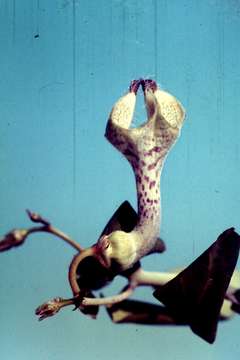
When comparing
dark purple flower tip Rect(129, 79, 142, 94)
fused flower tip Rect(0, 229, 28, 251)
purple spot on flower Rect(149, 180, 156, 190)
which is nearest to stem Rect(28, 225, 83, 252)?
fused flower tip Rect(0, 229, 28, 251)

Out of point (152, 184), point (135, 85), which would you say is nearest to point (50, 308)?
point (152, 184)

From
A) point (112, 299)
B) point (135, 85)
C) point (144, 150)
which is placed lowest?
point (112, 299)

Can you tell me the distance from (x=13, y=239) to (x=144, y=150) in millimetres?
262

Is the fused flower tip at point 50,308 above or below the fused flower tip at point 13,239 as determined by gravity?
below

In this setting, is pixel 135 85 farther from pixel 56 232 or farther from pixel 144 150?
pixel 56 232

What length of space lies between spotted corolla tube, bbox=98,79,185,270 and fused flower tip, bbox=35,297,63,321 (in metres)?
0.10

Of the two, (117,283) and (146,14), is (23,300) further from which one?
(146,14)

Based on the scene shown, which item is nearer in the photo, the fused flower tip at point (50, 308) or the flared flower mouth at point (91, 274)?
the fused flower tip at point (50, 308)

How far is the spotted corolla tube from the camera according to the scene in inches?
35.4

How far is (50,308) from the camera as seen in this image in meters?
0.87

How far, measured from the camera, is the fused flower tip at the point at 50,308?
865 millimetres

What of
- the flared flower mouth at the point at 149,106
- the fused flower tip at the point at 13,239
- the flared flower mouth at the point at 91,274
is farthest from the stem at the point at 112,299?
the flared flower mouth at the point at 149,106

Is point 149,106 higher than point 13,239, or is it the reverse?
point 149,106

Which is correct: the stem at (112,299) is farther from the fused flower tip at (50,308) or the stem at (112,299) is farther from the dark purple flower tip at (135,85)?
the dark purple flower tip at (135,85)
